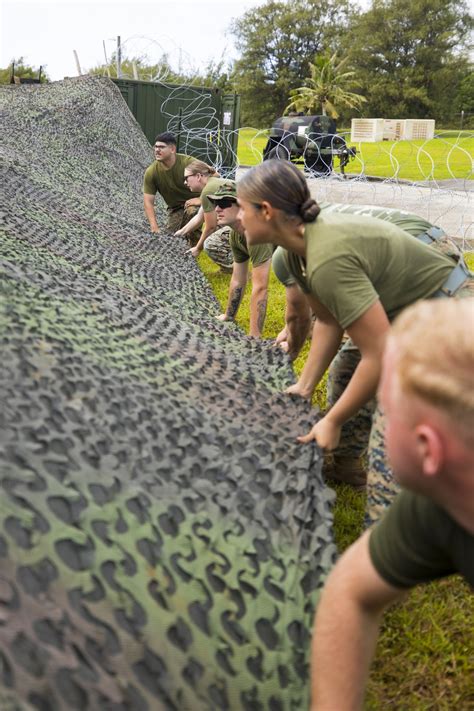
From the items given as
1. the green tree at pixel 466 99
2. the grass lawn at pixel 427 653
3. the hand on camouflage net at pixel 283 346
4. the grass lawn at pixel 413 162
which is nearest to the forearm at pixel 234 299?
the hand on camouflage net at pixel 283 346

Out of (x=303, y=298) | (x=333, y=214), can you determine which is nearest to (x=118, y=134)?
(x=303, y=298)

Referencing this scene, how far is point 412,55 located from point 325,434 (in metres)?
51.1

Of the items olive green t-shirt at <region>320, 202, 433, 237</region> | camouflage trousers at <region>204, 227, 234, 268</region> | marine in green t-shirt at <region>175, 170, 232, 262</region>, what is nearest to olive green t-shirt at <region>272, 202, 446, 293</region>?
olive green t-shirt at <region>320, 202, 433, 237</region>

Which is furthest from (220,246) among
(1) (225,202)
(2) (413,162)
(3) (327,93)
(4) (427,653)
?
(3) (327,93)

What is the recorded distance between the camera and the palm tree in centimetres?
4253

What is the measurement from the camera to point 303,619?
167cm

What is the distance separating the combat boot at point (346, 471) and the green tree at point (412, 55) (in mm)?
44954

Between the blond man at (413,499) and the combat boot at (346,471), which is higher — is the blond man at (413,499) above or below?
above

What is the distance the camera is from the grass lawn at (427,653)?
7.04 feet

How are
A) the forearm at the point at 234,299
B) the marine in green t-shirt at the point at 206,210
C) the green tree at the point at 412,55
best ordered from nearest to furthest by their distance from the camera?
the forearm at the point at 234,299 < the marine in green t-shirt at the point at 206,210 < the green tree at the point at 412,55

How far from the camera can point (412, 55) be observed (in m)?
47.8

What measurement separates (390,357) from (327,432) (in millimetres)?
1370

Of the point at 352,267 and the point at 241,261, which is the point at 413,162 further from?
the point at 352,267

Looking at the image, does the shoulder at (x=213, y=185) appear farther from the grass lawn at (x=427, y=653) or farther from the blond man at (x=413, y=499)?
the blond man at (x=413, y=499)
